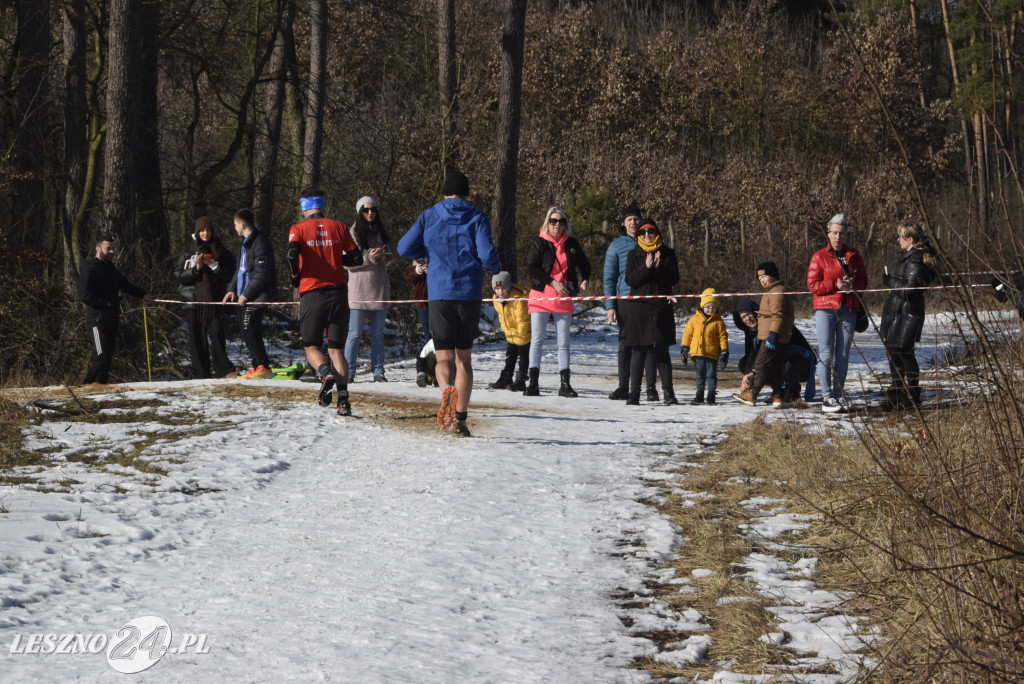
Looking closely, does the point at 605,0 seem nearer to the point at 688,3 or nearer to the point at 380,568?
the point at 688,3

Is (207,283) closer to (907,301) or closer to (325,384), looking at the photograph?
(325,384)

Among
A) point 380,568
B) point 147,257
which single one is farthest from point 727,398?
point 147,257

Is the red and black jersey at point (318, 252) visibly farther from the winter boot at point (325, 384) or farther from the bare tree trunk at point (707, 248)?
the bare tree trunk at point (707, 248)

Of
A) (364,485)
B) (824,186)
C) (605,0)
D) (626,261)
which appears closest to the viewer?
(364,485)

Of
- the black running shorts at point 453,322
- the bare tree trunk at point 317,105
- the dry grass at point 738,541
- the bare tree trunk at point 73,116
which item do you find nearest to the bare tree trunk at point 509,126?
the bare tree trunk at point 317,105

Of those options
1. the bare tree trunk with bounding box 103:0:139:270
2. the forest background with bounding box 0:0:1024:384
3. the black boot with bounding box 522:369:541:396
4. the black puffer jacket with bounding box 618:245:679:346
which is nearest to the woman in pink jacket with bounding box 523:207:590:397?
the black boot with bounding box 522:369:541:396

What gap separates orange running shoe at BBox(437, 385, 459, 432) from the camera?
8836 mm

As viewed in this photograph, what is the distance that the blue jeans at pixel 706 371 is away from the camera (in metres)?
11.9

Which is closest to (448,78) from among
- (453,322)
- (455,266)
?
(455,266)

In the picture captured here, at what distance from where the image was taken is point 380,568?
5.43m

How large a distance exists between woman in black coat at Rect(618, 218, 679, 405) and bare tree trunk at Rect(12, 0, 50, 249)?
26.9 ft

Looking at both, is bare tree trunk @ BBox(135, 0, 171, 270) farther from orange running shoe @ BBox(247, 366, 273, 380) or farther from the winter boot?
the winter boot

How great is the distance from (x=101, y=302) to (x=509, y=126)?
820cm

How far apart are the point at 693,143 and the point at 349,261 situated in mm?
31515
